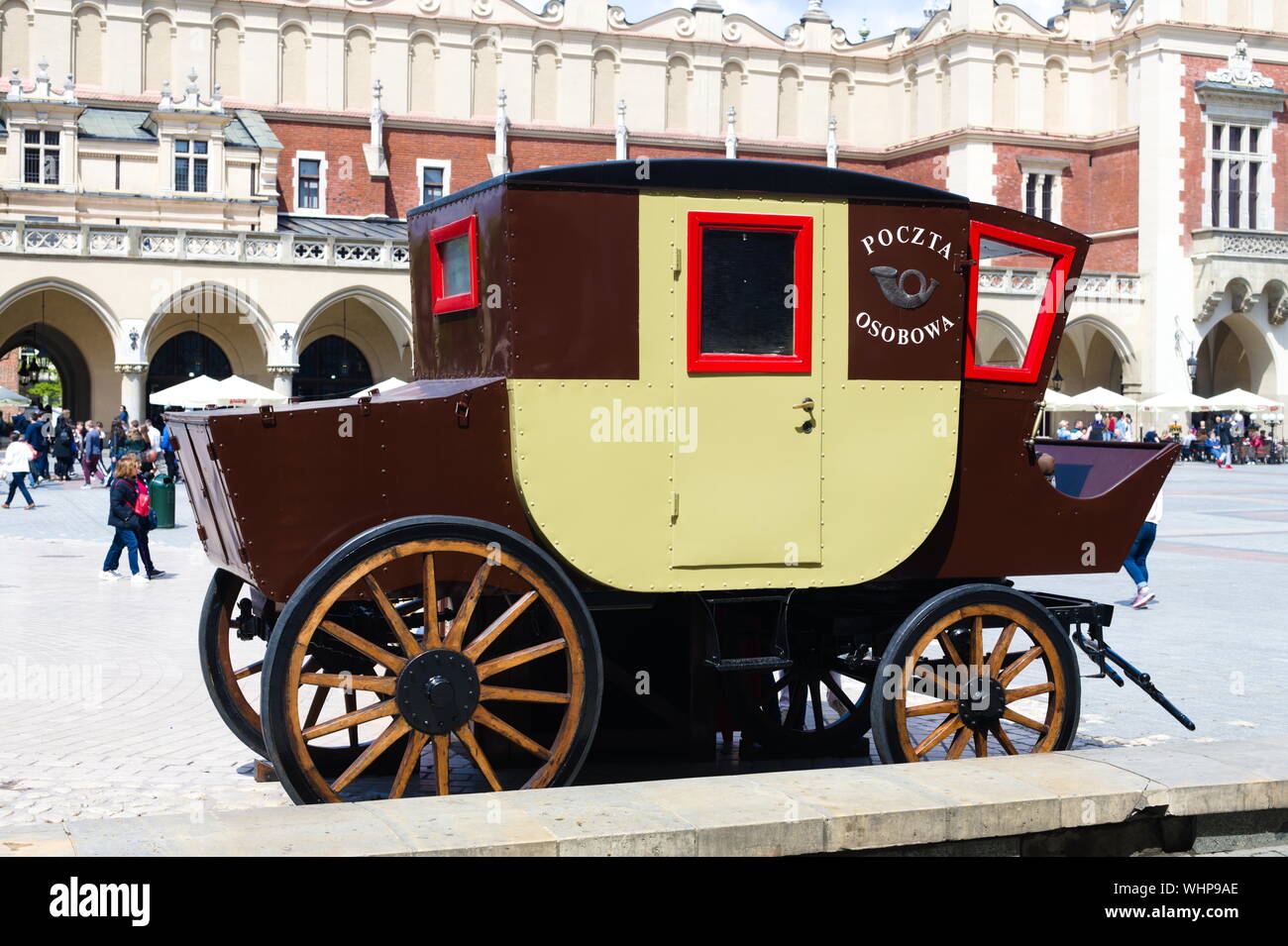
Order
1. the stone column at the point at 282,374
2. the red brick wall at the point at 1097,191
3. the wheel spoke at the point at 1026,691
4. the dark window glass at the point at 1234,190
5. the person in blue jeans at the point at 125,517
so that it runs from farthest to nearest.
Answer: the red brick wall at the point at 1097,191 < the dark window glass at the point at 1234,190 < the stone column at the point at 282,374 < the person in blue jeans at the point at 125,517 < the wheel spoke at the point at 1026,691

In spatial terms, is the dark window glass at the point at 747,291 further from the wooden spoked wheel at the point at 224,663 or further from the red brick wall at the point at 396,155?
the red brick wall at the point at 396,155

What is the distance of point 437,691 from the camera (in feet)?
16.7

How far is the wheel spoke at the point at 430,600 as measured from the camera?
500 centimetres

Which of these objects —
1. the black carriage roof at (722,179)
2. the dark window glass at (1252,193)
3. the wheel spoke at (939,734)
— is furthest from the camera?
the dark window glass at (1252,193)

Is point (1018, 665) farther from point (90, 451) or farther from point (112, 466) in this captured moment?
point (90, 451)

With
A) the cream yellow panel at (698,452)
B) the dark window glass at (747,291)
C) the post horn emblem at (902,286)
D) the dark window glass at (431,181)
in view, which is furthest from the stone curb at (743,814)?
the dark window glass at (431,181)

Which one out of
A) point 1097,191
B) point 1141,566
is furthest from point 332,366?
point 1141,566

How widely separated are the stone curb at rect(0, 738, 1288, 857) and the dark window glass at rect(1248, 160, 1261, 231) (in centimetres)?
4652

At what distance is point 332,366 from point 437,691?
3798cm

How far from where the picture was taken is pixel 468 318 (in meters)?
5.68

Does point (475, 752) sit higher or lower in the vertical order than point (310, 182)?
lower

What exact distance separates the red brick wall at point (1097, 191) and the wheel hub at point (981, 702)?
4374 cm

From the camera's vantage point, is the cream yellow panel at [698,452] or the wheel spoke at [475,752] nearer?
the wheel spoke at [475,752]
